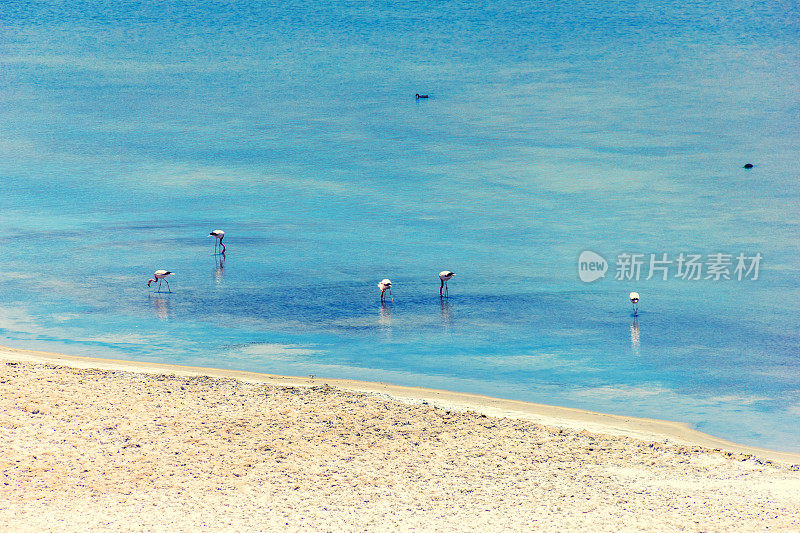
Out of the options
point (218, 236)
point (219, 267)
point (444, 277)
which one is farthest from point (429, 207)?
point (444, 277)

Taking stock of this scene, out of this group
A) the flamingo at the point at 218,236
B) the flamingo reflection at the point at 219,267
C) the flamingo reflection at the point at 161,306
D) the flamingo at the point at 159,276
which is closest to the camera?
the flamingo reflection at the point at 161,306

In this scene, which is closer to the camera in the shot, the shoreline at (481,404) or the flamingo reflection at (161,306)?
the shoreline at (481,404)

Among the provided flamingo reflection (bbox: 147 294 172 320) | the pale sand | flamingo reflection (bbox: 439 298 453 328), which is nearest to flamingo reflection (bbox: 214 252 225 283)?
flamingo reflection (bbox: 147 294 172 320)

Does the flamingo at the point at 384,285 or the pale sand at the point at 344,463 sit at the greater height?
the flamingo at the point at 384,285

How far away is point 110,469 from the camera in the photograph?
9.18 metres

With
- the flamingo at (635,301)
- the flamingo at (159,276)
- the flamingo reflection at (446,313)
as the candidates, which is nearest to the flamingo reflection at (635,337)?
the flamingo at (635,301)

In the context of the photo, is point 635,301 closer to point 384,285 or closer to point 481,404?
point 384,285

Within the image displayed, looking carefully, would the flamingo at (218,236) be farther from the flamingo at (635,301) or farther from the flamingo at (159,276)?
the flamingo at (635,301)

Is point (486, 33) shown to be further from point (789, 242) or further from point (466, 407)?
point (466, 407)

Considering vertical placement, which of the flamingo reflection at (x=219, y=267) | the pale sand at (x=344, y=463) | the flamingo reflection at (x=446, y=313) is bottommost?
the pale sand at (x=344, y=463)

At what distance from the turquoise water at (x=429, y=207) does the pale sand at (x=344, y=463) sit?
1279mm

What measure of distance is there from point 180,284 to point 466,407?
279 inches

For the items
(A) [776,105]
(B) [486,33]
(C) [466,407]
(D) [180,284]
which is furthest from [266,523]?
(B) [486,33]

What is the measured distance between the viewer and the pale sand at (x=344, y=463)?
8.26m
